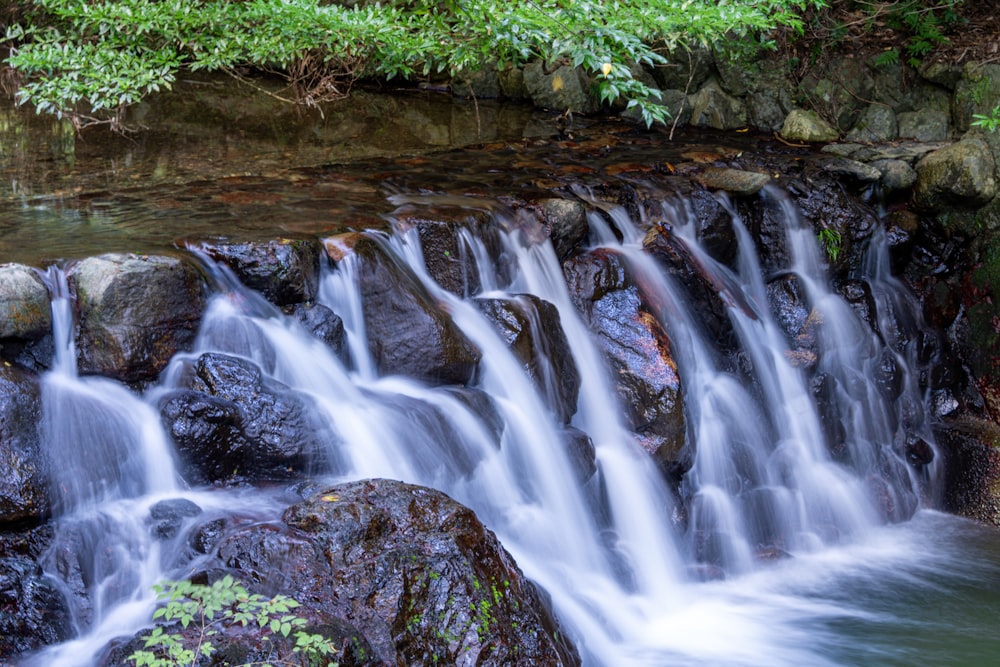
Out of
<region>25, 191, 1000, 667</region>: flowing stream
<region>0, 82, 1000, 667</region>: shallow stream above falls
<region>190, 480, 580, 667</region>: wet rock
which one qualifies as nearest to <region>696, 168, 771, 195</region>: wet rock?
<region>0, 82, 1000, 667</region>: shallow stream above falls

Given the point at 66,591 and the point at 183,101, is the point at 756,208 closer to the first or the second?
the point at 66,591

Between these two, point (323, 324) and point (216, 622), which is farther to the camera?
point (323, 324)

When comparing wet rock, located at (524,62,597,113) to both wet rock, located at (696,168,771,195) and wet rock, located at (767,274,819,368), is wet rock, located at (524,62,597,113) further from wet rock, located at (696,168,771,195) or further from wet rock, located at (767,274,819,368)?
wet rock, located at (767,274,819,368)

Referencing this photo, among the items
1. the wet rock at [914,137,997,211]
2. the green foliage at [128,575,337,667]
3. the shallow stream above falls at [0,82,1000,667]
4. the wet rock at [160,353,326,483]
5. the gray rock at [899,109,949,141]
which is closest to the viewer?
the green foliage at [128,575,337,667]

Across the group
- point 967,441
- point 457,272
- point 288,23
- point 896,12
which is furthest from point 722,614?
point 896,12

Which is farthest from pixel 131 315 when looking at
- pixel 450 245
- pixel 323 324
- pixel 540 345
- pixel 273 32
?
pixel 273 32

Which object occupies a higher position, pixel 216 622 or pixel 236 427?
pixel 236 427

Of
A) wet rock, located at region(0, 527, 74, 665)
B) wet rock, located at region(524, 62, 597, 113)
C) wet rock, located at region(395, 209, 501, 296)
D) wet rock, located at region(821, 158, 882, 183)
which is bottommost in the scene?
wet rock, located at region(0, 527, 74, 665)

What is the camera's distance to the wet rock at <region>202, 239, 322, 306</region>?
5266 mm

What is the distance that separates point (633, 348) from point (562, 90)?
544 cm

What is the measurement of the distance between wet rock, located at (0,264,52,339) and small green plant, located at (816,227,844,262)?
5.61 m

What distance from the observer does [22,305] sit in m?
4.46

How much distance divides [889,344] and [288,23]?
526 centimetres

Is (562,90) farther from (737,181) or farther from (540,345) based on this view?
(540,345)
